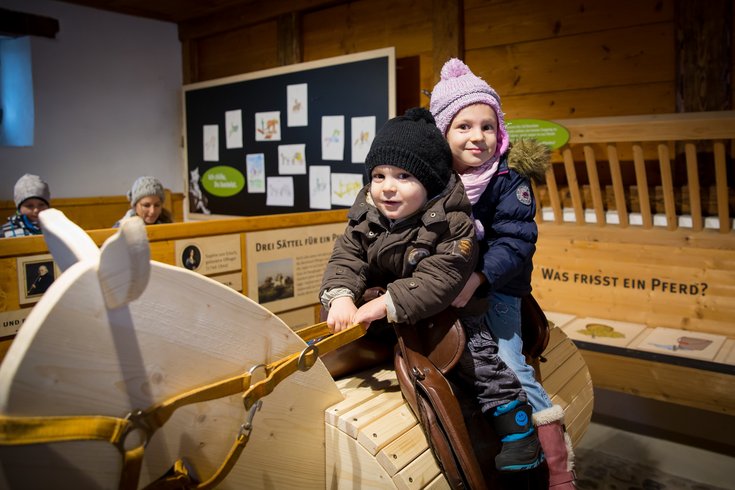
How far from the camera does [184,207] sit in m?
6.85

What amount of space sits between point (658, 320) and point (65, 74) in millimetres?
5711

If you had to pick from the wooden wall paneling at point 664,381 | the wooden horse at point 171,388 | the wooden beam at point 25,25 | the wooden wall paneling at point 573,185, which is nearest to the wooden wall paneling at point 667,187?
the wooden wall paneling at point 573,185

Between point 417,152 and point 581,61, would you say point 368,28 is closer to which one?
point 581,61

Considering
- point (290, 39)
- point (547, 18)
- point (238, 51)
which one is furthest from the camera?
point (238, 51)

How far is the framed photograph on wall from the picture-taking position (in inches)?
87.4

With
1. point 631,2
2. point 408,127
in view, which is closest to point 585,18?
point 631,2

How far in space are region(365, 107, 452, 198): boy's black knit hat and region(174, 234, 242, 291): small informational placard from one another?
1.37 meters

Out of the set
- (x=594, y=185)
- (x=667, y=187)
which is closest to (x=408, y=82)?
(x=594, y=185)

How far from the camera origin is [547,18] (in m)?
4.15

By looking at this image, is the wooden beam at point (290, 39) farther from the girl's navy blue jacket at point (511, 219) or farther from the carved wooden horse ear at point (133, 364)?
the carved wooden horse ear at point (133, 364)

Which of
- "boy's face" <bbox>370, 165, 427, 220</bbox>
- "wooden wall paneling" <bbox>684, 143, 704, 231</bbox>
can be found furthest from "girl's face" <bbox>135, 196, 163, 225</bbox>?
"wooden wall paneling" <bbox>684, 143, 704, 231</bbox>

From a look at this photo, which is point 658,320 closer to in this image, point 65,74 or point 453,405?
point 453,405

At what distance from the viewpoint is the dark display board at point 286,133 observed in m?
4.52

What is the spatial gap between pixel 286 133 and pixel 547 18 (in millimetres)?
2371
